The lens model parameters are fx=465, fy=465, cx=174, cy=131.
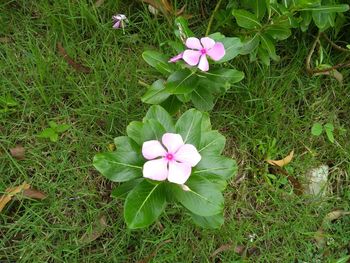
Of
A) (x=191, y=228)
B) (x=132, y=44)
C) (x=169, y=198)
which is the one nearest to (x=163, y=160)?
(x=169, y=198)

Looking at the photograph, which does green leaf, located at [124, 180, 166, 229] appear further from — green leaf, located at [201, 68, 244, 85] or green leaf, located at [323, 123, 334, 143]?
green leaf, located at [323, 123, 334, 143]

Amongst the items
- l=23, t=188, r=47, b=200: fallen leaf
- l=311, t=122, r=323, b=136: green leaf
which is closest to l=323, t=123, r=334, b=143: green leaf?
l=311, t=122, r=323, b=136: green leaf

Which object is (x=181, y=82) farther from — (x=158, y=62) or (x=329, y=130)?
(x=329, y=130)

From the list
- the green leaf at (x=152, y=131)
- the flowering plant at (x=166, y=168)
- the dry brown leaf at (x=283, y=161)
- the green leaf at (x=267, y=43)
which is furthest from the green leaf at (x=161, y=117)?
the dry brown leaf at (x=283, y=161)

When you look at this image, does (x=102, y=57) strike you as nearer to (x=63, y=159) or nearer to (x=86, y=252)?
(x=63, y=159)

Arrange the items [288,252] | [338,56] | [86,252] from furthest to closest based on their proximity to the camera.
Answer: [338,56] < [288,252] < [86,252]

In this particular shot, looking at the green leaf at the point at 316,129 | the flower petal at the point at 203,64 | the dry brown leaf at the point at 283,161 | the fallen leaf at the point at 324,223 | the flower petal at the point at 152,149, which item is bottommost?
the fallen leaf at the point at 324,223

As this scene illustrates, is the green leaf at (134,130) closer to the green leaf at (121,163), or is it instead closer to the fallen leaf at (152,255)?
the green leaf at (121,163)
